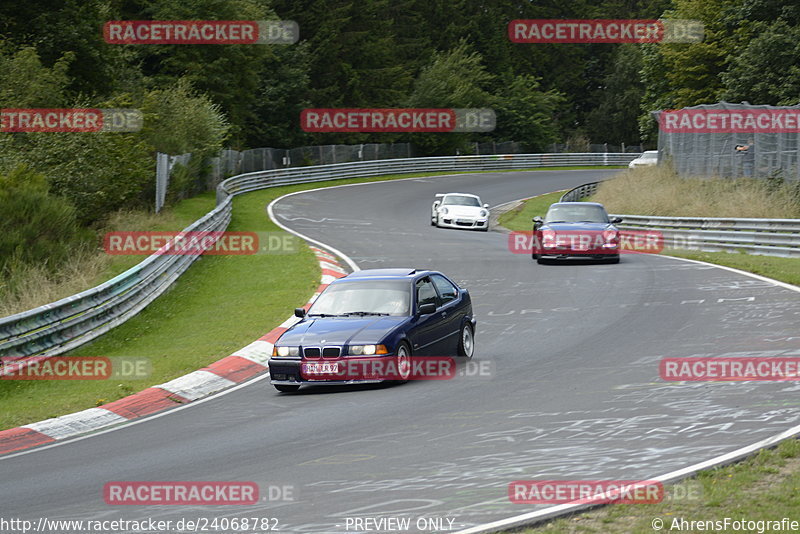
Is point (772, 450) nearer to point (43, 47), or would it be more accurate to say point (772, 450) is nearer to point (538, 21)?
point (43, 47)

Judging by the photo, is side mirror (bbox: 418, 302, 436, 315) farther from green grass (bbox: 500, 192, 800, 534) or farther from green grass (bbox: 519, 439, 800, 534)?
green grass (bbox: 519, 439, 800, 534)

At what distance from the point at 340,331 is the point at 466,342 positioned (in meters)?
2.31

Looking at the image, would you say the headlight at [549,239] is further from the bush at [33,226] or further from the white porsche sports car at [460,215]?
the white porsche sports car at [460,215]

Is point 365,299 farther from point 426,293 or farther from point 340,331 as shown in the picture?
point 340,331

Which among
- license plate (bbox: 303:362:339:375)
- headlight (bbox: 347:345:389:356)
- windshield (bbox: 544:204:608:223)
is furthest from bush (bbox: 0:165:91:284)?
windshield (bbox: 544:204:608:223)

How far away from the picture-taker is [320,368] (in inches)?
477

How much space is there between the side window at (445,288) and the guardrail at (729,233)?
13.9 metres

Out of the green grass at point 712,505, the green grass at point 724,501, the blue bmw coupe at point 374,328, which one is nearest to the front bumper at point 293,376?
the blue bmw coupe at point 374,328

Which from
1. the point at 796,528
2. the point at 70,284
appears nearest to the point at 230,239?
the point at 70,284

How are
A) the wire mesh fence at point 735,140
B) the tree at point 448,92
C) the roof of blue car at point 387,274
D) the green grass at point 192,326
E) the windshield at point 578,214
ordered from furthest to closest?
the tree at point 448,92
the wire mesh fence at point 735,140
the windshield at point 578,214
the roof of blue car at point 387,274
the green grass at point 192,326

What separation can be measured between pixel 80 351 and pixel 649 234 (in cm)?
2069

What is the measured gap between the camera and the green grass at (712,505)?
637cm

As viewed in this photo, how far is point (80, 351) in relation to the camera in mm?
15891

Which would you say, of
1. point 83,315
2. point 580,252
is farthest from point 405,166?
point 83,315
